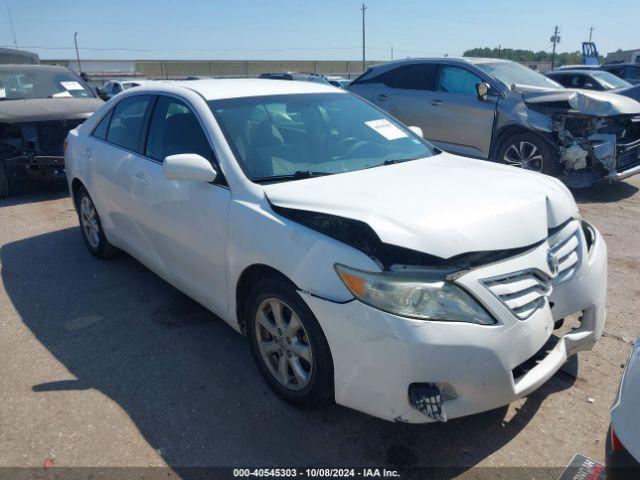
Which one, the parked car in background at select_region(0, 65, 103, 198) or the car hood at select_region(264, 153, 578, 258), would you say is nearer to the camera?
the car hood at select_region(264, 153, 578, 258)

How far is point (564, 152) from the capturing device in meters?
6.79

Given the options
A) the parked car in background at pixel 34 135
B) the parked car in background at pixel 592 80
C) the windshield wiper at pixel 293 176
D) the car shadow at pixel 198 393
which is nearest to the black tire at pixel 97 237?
the car shadow at pixel 198 393

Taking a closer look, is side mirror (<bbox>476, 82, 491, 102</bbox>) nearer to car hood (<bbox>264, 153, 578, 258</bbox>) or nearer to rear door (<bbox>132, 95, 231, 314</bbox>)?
car hood (<bbox>264, 153, 578, 258</bbox>)

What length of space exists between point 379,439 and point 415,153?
193cm

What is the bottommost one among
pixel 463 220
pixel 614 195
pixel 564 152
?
pixel 614 195

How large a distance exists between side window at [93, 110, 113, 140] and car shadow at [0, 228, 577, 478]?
128 cm

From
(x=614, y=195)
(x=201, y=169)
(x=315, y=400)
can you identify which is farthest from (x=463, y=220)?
(x=614, y=195)

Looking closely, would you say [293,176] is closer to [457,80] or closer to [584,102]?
[584,102]

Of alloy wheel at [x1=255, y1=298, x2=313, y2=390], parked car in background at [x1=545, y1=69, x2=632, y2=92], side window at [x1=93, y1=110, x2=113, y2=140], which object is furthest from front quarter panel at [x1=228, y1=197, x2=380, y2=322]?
parked car in background at [x1=545, y1=69, x2=632, y2=92]

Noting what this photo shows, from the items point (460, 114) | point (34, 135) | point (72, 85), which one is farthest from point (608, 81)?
point (34, 135)

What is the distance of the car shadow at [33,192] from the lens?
24.6ft

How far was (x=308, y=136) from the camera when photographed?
11.3ft

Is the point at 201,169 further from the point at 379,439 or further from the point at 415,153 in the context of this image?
the point at 379,439

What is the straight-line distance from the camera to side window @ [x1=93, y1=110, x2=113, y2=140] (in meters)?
4.62
